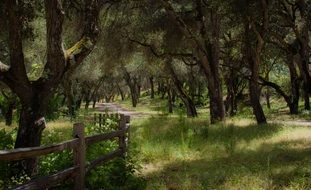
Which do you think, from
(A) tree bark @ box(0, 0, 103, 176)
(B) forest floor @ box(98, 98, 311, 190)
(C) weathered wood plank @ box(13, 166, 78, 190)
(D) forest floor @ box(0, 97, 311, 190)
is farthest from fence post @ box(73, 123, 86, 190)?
(B) forest floor @ box(98, 98, 311, 190)

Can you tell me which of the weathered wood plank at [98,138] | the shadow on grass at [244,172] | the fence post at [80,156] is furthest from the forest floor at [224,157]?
the fence post at [80,156]

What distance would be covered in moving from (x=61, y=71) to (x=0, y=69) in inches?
53.0

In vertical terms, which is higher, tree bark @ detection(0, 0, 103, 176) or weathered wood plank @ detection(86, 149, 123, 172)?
tree bark @ detection(0, 0, 103, 176)

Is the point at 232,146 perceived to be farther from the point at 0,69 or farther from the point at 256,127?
the point at 0,69

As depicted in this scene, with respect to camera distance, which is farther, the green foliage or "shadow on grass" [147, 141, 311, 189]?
"shadow on grass" [147, 141, 311, 189]

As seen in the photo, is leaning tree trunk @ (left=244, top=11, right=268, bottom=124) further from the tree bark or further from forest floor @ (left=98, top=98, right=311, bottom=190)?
the tree bark

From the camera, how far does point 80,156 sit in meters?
8.45

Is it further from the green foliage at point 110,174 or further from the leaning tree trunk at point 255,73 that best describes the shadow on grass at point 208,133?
the green foliage at point 110,174

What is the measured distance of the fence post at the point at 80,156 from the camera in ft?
27.4

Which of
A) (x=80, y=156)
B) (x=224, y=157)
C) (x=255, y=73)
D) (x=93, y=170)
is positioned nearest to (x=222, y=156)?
(x=224, y=157)

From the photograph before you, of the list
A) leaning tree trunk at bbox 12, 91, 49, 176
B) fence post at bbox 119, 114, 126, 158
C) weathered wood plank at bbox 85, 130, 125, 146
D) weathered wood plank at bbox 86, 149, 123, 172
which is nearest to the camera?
weathered wood plank at bbox 85, 130, 125, 146

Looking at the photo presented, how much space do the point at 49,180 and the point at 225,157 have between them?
26.7ft

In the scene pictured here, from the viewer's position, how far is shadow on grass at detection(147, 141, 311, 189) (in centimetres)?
1027

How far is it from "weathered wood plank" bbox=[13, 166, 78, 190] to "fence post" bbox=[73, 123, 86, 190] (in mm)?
156
